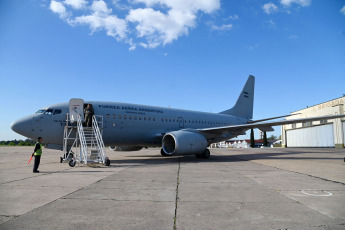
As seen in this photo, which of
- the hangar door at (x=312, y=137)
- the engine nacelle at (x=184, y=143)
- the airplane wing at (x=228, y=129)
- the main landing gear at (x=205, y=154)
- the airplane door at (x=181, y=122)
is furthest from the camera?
the hangar door at (x=312, y=137)

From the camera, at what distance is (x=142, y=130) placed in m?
14.9

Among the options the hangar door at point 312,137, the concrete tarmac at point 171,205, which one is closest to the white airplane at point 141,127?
the concrete tarmac at point 171,205

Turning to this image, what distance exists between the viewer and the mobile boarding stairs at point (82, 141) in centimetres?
1083

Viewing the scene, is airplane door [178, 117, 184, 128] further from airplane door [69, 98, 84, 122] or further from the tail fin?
the tail fin

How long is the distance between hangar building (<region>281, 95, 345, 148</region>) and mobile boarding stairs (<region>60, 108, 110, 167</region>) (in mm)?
33470

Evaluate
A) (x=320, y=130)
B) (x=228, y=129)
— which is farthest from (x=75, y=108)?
(x=320, y=130)

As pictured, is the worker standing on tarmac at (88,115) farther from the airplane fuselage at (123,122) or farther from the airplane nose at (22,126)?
Answer: the airplane nose at (22,126)

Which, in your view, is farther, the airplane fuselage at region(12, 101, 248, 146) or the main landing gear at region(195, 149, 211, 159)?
the main landing gear at region(195, 149, 211, 159)

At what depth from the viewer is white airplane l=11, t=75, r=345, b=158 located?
11.8 meters

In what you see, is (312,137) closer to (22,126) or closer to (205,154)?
(205,154)

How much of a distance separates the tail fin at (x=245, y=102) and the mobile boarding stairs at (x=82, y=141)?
52.0 ft

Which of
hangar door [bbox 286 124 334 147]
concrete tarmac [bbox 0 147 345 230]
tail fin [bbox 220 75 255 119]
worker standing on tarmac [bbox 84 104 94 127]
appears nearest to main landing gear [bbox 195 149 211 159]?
worker standing on tarmac [bbox 84 104 94 127]

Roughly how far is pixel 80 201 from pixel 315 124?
4396cm

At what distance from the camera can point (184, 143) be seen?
13586 mm
